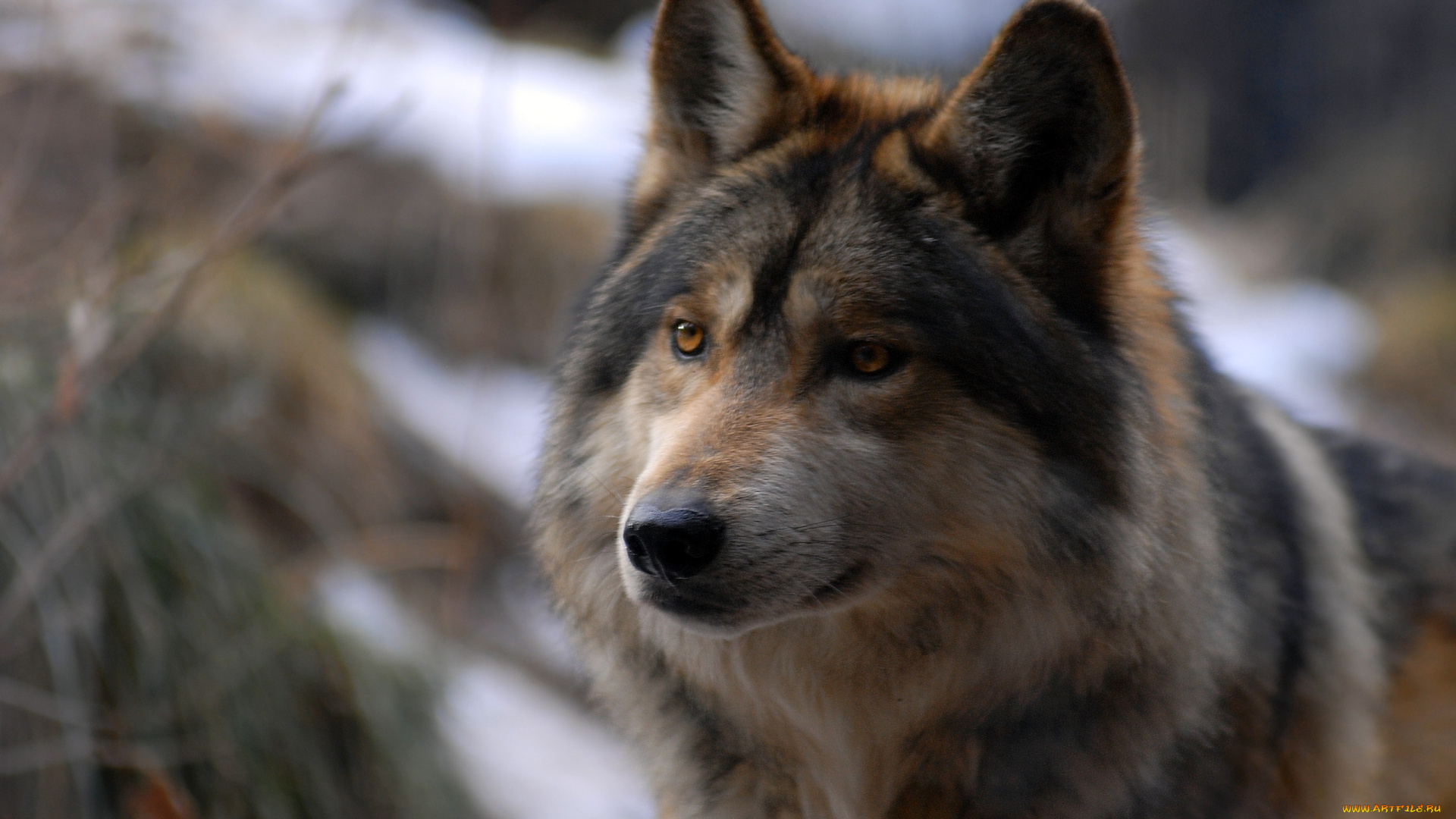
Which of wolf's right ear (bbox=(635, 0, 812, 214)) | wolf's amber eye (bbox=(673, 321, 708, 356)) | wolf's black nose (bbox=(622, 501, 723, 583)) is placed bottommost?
wolf's black nose (bbox=(622, 501, 723, 583))

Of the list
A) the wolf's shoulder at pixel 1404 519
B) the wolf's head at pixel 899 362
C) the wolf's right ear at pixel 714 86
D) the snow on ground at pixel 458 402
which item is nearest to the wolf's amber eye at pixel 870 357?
the wolf's head at pixel 899 362

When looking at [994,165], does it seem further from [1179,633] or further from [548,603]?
[548,603]

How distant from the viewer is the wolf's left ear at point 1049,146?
2039mm

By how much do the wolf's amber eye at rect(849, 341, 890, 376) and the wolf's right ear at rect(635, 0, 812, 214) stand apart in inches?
27.2

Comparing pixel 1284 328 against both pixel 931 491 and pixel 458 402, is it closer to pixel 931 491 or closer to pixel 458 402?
pixel 458 402

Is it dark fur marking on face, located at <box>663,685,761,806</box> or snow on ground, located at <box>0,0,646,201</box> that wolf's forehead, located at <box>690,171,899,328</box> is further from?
snow on ground, located at <box>0,0,646,201</box>

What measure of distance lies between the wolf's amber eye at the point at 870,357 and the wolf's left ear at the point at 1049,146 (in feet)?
1.22

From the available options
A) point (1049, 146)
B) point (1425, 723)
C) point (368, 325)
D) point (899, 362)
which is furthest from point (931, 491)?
point (368, 325)

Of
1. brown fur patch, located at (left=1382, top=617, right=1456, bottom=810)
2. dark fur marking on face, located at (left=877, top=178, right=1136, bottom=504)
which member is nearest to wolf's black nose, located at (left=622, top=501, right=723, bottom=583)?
dark fur marking on face, located at (left=877, top=178, right=1136, bottom=504)

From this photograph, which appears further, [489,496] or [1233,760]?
[489,496]

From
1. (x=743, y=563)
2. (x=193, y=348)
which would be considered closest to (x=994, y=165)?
(x=743, y=563)

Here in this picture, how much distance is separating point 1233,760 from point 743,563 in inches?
48.3

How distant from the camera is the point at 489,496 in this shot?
653 centimetres

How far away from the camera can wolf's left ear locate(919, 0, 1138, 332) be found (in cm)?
204
